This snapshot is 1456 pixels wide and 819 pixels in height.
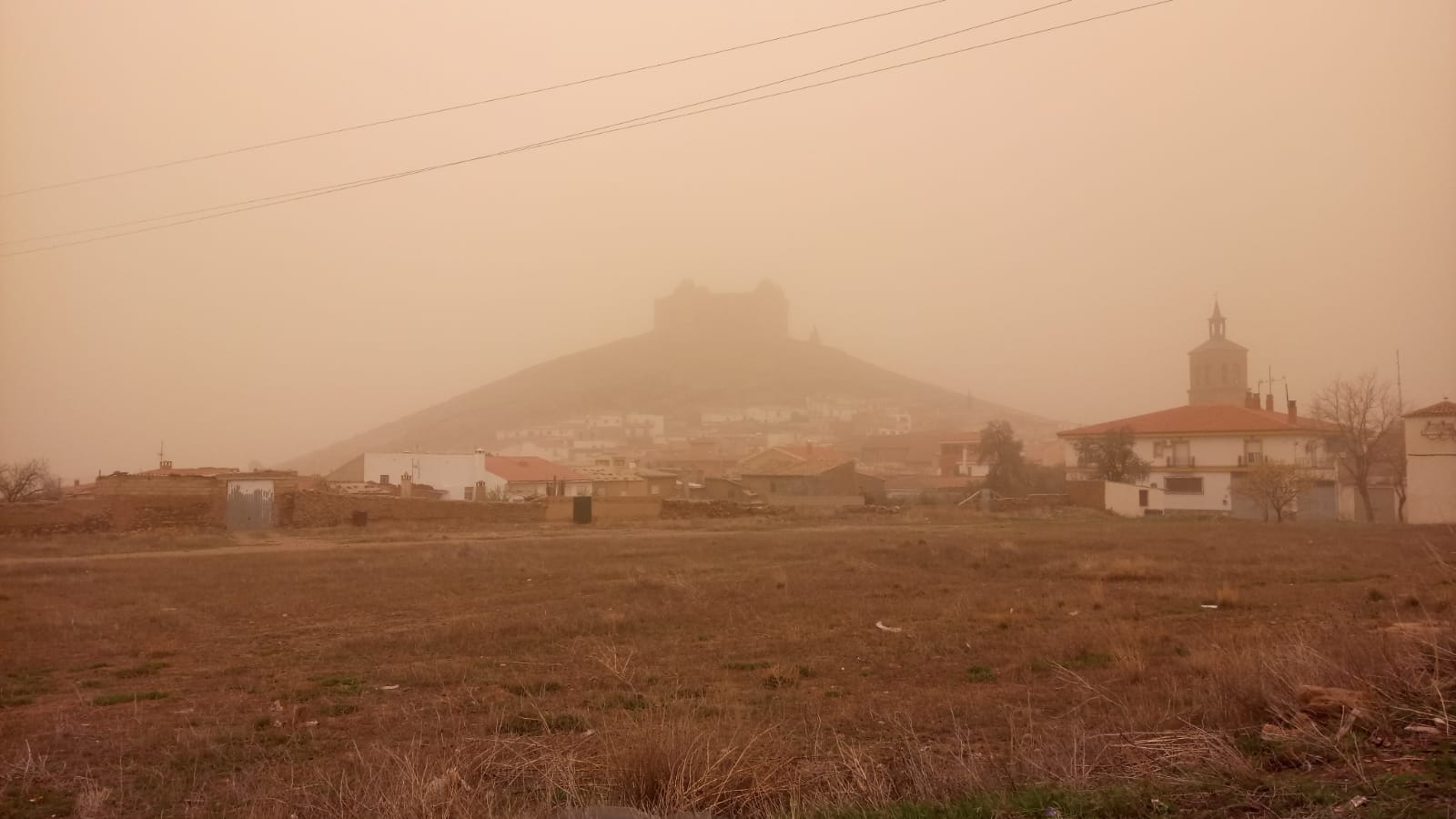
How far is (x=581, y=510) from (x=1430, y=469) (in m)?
40.1

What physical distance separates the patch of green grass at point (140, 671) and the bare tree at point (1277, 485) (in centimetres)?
4766

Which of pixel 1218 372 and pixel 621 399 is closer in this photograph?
pixel 1218 372

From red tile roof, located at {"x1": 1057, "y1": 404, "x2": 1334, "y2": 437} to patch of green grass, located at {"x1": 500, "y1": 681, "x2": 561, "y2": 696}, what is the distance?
62.1 meters

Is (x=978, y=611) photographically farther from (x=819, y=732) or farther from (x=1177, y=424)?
(x=1177, y=424)

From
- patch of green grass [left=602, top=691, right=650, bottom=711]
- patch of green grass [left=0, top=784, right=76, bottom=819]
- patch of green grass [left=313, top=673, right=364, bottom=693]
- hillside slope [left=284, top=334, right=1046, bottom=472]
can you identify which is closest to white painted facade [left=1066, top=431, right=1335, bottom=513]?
patch of green grass [left=602, top=691, right=650, bottom=711]

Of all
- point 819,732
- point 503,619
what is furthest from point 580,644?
point 819,732

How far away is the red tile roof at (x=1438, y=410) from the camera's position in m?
43.3

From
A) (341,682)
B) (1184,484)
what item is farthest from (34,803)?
(1184,484)

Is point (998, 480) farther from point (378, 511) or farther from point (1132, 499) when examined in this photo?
point (378, 511)

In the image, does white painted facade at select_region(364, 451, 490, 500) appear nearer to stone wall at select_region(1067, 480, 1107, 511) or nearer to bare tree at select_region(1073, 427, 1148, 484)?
stone wall at select_region(1067, 480, 1107, 511)

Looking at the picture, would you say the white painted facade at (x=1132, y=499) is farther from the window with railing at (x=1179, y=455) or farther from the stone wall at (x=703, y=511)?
the stone wall at (x=703, y=511)

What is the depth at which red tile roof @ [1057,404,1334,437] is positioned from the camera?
61781mm

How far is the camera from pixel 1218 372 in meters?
100

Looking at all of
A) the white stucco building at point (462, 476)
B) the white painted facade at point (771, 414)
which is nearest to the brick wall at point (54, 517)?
the white stucco building at point (462, 476)
